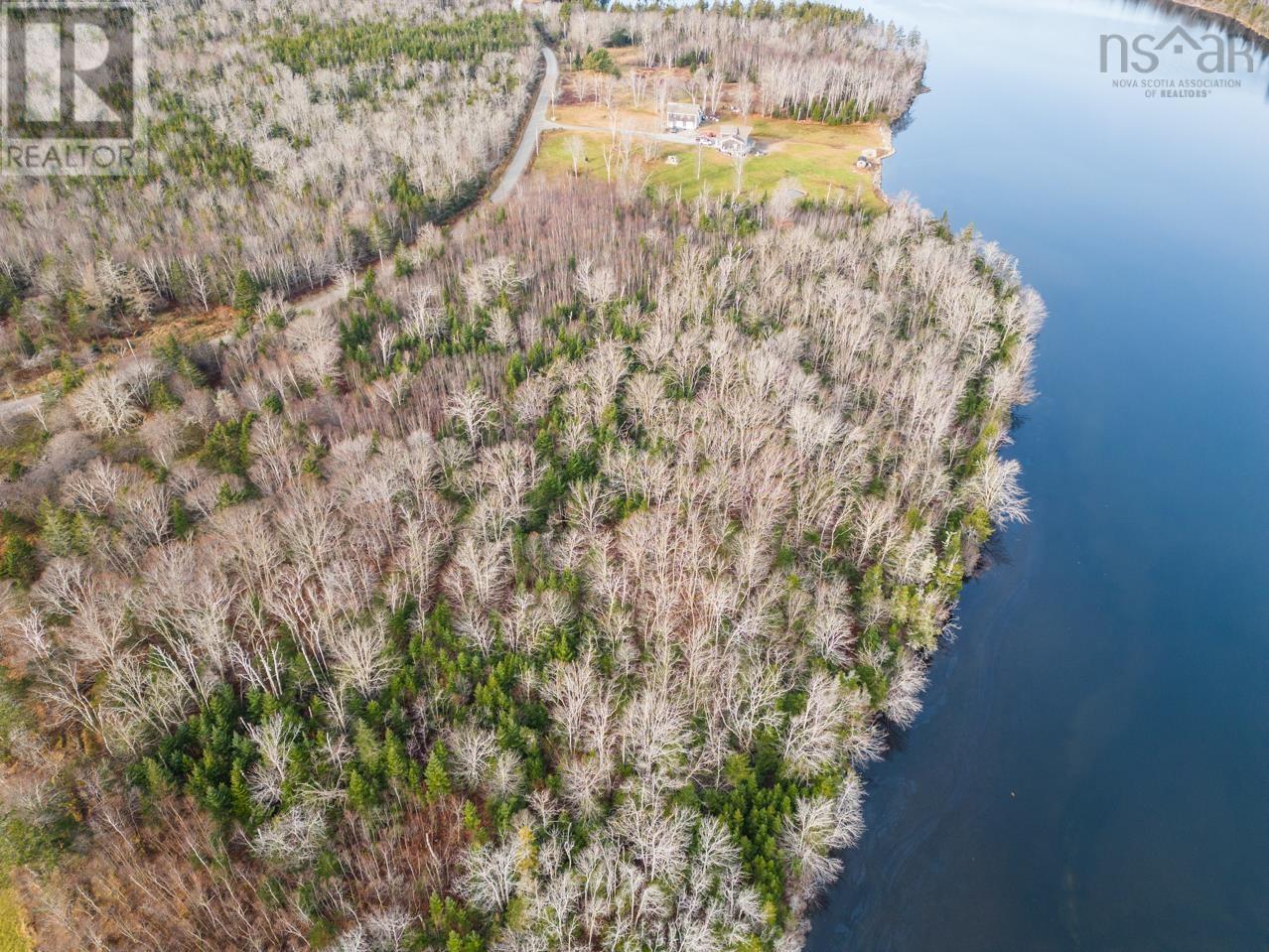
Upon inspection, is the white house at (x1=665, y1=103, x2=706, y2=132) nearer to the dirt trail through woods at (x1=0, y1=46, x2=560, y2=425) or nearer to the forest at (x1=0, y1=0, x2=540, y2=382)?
the dirt trail through woods at (x1=0, y1=46, x2=560, y2=425)

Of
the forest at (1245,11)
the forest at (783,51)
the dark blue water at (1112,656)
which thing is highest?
the forest at (1245,11)

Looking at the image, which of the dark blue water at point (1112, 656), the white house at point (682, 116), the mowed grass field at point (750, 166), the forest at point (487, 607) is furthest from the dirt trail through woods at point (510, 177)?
the dark blue water at point (1112, 656)

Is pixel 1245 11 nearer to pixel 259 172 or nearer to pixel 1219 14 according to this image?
pixel 1219 14

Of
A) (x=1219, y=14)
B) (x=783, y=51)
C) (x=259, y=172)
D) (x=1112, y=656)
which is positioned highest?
(x=1219, y=14)

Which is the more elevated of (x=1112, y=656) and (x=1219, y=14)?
(x=1219, y=14)

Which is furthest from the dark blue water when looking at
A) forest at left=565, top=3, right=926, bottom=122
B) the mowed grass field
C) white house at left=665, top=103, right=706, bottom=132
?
white house at left=665, top=103, right=706, bottom=132

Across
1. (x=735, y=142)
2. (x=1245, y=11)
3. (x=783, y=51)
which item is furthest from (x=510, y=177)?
(x=1245, y=11)

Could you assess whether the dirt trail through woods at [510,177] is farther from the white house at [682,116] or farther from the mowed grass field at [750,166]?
the white house at [682,116]
